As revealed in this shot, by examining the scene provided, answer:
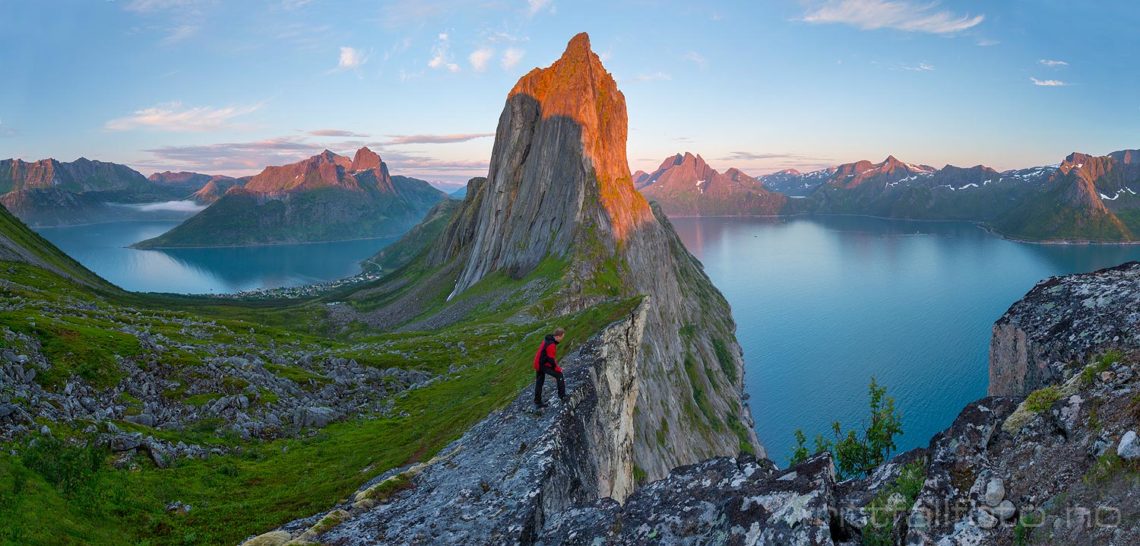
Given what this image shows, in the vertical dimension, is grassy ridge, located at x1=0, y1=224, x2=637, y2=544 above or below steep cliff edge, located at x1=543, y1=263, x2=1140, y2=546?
below

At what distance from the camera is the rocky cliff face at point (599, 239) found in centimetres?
8175

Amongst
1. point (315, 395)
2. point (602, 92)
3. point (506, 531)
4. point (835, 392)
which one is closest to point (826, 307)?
point (835, 392)

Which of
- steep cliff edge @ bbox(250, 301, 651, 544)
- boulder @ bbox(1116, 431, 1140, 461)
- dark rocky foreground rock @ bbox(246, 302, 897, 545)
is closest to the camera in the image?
boulder @ bbox(1116, 431, 1140, 461)

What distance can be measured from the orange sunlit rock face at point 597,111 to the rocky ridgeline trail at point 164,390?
69238 millimetres

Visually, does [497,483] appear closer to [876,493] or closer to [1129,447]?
[876,493]

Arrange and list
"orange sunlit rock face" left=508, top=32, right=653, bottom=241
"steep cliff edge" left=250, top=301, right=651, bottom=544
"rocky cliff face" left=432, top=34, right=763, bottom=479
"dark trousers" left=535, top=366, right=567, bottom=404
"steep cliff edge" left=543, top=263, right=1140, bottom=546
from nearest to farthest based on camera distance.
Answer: "steep cliff edge" left=543, top=263, right=1140, bottom=546 < "steep cliff edge" left=250, top=301, right=651, bottom=544 < "dark trousers" left=535, top=366, right=567, bottom=404 < "rocky cliff face" left=432, top=34, right=763, bottom=479 < "orange sunlit rock face" left=508, top=32, right=653, bottom=241

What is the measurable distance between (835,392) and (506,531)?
11255 cm

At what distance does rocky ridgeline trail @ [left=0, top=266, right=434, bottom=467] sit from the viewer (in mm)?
24688

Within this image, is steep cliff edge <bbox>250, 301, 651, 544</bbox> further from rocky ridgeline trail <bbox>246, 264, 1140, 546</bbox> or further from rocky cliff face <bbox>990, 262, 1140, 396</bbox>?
rocky cliff face <bbox>990, 262, 1140, 396</bbox>

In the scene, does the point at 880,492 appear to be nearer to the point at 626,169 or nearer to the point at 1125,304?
the point at 1125,304

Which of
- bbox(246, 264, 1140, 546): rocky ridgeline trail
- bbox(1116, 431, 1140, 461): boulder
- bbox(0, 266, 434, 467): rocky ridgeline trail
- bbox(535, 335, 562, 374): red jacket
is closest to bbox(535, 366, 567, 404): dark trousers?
bbox(535, 335, 562, 374): red jacket

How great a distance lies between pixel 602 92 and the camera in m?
127

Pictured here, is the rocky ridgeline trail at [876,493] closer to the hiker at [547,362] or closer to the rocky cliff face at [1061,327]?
the rocky cliff face at [1061,327]

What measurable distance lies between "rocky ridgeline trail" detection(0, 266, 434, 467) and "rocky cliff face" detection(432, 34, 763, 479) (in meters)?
32.7
